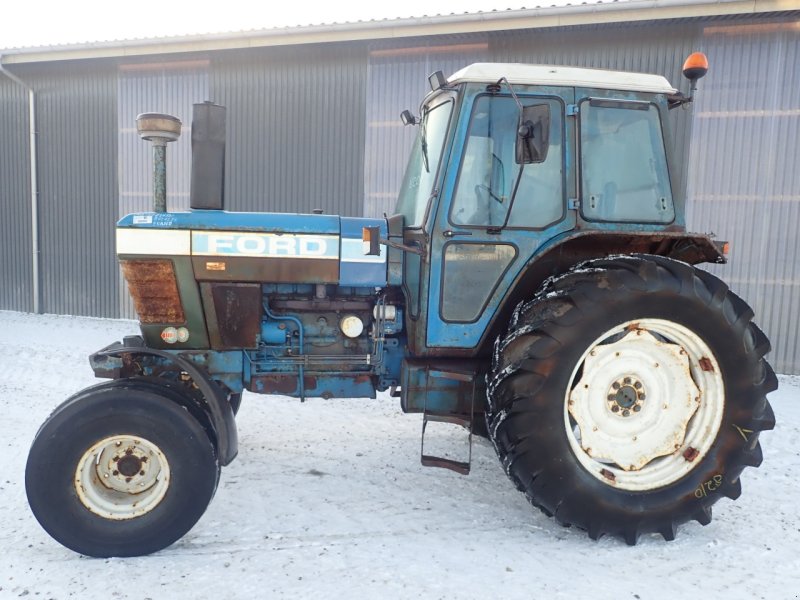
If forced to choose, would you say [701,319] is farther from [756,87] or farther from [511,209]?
[756,87]

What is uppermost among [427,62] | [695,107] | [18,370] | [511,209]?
[427,62]

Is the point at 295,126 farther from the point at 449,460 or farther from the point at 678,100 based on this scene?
the point at 449,460

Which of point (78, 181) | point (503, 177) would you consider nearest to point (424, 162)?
point (503, 177)

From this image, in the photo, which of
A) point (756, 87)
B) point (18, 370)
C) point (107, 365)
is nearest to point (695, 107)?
point (756, 87)

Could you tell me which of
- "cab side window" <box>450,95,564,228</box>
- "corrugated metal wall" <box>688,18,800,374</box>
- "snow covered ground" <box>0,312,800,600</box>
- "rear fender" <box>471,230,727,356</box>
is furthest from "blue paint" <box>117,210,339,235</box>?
"corrugated metal wall" <box>688,18,800,374</box>

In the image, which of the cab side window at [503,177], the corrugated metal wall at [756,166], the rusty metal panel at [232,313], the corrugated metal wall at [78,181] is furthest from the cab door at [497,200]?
the corrugated metal wall at [78,181]

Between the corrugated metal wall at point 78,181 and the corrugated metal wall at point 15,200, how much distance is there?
0.35 metres

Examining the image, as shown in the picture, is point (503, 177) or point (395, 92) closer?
point (503, 177)

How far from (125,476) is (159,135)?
1.71 metres

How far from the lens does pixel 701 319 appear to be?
8.65 ft

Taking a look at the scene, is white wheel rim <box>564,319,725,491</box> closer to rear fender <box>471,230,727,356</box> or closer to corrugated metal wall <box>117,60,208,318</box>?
rear fender <box>471,230,727,356</box>

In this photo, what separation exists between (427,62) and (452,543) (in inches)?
259

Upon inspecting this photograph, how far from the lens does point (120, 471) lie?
2.55m

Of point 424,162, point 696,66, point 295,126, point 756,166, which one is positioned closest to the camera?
point 696,66
